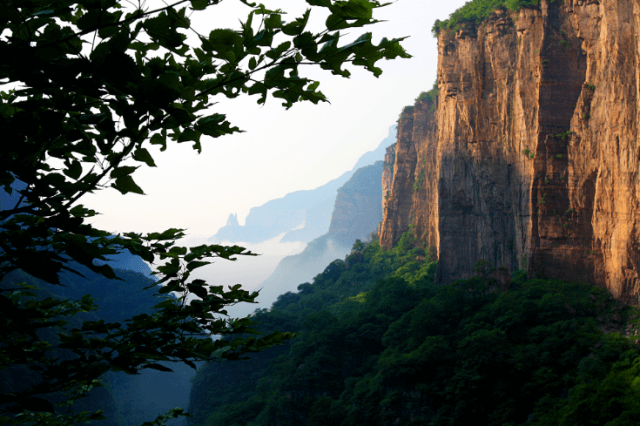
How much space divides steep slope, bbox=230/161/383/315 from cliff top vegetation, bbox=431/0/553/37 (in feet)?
302

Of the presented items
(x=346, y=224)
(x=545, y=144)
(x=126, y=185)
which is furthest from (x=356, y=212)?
(x=126, y=185)

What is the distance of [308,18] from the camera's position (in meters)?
1.22

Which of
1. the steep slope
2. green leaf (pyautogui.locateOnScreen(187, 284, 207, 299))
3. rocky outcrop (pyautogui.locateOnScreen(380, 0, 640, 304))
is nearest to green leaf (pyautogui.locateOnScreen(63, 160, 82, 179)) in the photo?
green leaf (pyautogui.locateOnScreen(187, 284, 207, 299))

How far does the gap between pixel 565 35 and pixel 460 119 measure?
6.99 metres

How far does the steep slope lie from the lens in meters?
121

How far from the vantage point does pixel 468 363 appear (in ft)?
45.6

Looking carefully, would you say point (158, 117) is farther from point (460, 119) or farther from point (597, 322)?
point (460, 119)

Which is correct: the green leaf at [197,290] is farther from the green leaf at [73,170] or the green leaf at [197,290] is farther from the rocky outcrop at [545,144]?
the rocky outcrop at [545,144]

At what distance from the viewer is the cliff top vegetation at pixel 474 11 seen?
66.9 feet

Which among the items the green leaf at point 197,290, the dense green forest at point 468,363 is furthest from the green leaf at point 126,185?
the dense green forest at point 468,363

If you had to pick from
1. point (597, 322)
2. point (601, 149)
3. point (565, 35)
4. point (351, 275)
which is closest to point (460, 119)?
point (565, 35)

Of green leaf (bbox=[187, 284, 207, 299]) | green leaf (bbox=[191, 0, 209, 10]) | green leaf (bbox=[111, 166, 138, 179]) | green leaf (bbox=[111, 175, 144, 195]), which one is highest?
green leaf (bbox=[191, 0, 209, 10])

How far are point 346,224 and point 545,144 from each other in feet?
343

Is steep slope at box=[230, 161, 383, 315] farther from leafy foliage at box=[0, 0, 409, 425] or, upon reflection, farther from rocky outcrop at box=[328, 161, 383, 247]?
leafy foliage at box=[0, 0, 409, 425]
